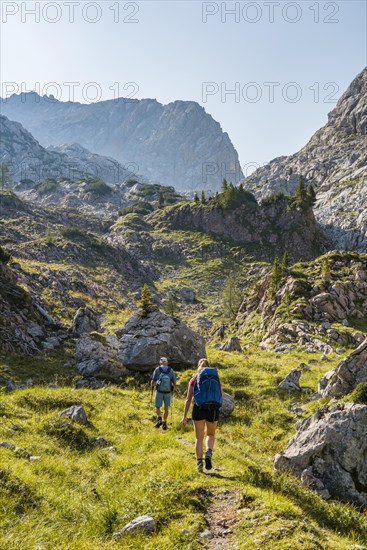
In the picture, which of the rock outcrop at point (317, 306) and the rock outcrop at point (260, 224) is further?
the rock outcrop at point (260, 224)

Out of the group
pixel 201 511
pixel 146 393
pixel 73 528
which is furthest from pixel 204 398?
pixel 146 393

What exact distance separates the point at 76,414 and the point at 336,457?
8.91 meters

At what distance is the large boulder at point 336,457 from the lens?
31.2ft

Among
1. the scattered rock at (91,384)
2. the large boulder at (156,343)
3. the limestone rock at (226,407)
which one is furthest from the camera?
the large boulder at (156,343)

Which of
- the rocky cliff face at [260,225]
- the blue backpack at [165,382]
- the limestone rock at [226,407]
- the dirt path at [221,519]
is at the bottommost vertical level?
the limestone rock at [226,407]

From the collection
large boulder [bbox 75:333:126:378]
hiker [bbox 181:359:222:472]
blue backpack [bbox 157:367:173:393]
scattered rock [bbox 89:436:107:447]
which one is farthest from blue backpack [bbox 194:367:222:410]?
large boulder [bbox 75:333:126:378]

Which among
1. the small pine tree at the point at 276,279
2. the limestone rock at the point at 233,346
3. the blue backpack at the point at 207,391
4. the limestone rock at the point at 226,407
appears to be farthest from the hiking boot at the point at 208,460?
the small pine tree at the point at 276,279

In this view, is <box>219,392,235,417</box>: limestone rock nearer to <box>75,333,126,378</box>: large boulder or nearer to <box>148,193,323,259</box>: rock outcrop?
<box>75,333,126,378</box>: large boulder

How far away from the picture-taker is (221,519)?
726cm

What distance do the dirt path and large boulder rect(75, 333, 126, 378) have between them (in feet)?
50.7

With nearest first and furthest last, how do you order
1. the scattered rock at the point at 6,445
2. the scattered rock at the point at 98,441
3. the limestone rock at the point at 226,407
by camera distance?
1. the scattered rock at the point at 6,445
2. the scattered rock at the point at 98,441
3. the limestone rock at the point at 226,407

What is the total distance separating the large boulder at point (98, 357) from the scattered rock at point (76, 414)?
873 cm

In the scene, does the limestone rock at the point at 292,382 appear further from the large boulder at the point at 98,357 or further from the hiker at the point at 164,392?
the large boulder at the point at 98,357

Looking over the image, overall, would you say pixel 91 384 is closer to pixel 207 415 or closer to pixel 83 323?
pixel 83 323
